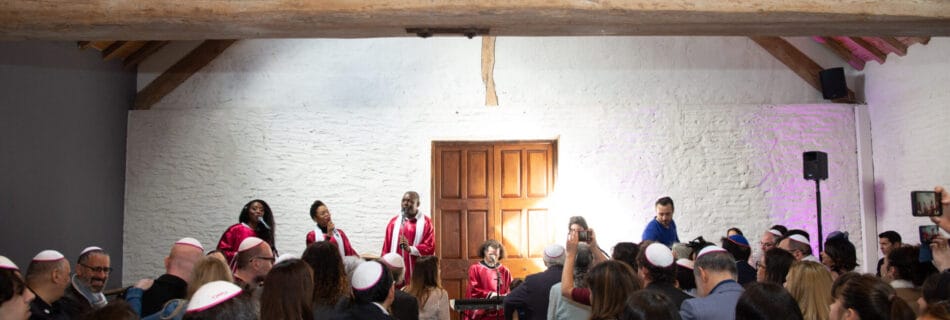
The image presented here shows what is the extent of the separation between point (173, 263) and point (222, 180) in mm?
5053

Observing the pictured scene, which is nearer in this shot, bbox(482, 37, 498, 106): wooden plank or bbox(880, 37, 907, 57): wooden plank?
bbox(880, 37, 907, 57): wooden plank


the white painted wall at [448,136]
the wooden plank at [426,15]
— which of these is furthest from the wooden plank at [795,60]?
the wooden plank at [426,15]

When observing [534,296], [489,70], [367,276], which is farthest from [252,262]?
[489,70]

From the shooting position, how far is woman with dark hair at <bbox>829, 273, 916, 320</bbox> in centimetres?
283

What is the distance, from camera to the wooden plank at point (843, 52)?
8.98 metres

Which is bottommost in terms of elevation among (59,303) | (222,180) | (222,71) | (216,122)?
(59,303)

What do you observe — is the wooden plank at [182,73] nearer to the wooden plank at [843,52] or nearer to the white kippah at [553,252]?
the white kippah at [553,252]

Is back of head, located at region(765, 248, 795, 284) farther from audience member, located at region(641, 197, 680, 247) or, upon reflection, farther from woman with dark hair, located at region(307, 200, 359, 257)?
woman with dark hair, located at region(307, 200, 359, 257)

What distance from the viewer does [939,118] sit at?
772 cm

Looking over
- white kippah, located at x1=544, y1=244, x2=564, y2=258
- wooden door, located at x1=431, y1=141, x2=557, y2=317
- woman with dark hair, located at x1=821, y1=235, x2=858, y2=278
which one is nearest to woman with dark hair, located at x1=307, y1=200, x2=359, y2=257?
wooden door, located at x1=431, y1=141, x2=557, y2=317

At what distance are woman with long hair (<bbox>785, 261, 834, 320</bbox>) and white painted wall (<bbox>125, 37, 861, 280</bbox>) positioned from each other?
5.26 m

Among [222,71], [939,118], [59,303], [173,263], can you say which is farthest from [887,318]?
[222,71]

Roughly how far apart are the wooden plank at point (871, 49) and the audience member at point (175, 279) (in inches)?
273

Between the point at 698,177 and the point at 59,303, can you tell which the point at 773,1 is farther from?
the point at 698,177
